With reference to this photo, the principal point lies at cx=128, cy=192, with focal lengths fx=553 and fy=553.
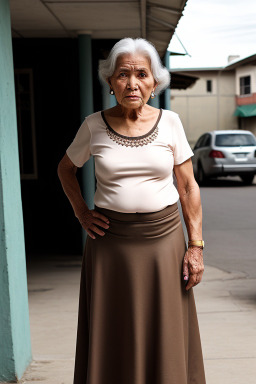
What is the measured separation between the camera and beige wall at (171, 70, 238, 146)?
38031mm

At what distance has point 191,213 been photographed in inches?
104

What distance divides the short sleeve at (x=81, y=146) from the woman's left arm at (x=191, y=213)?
0.43 meters

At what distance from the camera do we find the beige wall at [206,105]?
125 ft

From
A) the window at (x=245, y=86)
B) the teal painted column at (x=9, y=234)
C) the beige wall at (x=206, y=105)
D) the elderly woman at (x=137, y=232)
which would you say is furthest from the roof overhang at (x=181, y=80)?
the window at (x=245, y=86)

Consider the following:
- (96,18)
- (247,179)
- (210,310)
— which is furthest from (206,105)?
(210,310)

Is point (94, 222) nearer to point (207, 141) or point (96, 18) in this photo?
point (96, 18)

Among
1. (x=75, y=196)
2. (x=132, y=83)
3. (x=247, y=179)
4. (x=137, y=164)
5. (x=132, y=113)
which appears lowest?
(x=247, y=179)

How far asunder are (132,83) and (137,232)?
67 cm

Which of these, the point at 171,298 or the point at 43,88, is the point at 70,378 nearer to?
the point at 171,298

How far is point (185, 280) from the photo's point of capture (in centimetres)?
265

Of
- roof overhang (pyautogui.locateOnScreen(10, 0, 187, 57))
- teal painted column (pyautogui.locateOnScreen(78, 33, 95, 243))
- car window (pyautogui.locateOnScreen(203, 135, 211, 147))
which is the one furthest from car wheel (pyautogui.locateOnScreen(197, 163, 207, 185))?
teal painted column (pyautogui.locateOnScreen(78, 33, 95, 243))

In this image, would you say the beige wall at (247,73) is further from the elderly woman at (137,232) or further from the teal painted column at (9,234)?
the elderly woman at (137,232)

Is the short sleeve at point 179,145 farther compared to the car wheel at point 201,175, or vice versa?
the car wheel at point 201,175

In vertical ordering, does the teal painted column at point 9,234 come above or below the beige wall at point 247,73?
below
